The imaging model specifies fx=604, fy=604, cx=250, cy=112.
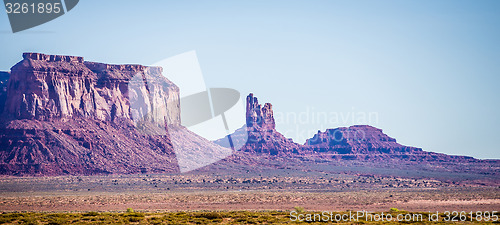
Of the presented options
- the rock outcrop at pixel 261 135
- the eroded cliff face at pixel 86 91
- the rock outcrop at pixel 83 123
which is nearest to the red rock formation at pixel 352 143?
the rock outcrop at pixel 261 135

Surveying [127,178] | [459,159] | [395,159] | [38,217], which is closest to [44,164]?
[127,178]

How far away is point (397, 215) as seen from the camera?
40.3 m

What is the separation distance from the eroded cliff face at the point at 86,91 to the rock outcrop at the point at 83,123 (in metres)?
0.18

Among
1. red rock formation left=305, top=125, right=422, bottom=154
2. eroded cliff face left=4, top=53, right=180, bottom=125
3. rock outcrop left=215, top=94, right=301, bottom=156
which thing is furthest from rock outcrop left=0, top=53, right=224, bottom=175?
red rock formation left=305, top=125, right=422, bottom=154

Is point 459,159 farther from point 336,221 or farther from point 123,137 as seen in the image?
point 336,221

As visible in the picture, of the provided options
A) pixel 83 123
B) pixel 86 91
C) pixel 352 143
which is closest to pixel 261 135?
pixel 352 143

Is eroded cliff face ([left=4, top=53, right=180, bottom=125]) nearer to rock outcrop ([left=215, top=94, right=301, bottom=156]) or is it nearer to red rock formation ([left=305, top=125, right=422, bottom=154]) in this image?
rock outcrop ([left=215, top=94, right=301, bottom=156])

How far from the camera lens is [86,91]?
125000 millimetres

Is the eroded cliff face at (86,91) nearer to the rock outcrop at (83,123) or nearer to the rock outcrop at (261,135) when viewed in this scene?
the rock outcrop at (83,123)

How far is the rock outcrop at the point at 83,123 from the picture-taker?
103 m

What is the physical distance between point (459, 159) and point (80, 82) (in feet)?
369

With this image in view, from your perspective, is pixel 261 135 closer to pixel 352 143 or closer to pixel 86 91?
pixel 352 143

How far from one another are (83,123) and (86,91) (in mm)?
9005

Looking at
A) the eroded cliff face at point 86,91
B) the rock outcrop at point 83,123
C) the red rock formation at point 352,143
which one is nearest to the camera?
the rock outcrop at point 83,123
